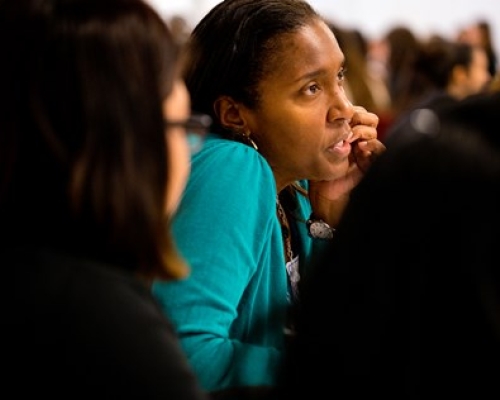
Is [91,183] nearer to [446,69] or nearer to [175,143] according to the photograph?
[175,143]

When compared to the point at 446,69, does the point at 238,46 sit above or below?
above

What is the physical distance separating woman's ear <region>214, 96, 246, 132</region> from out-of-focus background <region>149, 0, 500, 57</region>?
699 centimetres

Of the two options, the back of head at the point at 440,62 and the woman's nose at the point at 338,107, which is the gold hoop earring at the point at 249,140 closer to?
the woman's nose at the point at 338,107

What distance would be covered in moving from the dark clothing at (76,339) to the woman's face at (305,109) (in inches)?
28.0

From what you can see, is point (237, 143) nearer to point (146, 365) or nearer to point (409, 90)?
point (146, 365)

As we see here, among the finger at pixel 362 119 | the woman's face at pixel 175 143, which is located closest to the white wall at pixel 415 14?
the finger at pixel 362 119

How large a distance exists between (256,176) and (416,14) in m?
7.92

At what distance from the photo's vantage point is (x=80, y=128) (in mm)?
975

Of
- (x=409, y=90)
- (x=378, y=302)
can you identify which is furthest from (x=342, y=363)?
(x=409, y=90)

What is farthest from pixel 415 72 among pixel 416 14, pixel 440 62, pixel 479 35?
pixel 416 14

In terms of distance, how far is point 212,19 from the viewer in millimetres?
1601

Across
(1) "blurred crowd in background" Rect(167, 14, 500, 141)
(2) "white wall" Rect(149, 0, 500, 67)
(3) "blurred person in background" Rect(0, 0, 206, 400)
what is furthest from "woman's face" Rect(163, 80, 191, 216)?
(2) "white wall" Rect(149, 0, 500, 67)

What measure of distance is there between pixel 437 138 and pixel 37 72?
425 millimetres

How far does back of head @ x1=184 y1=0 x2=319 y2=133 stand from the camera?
1.58m
